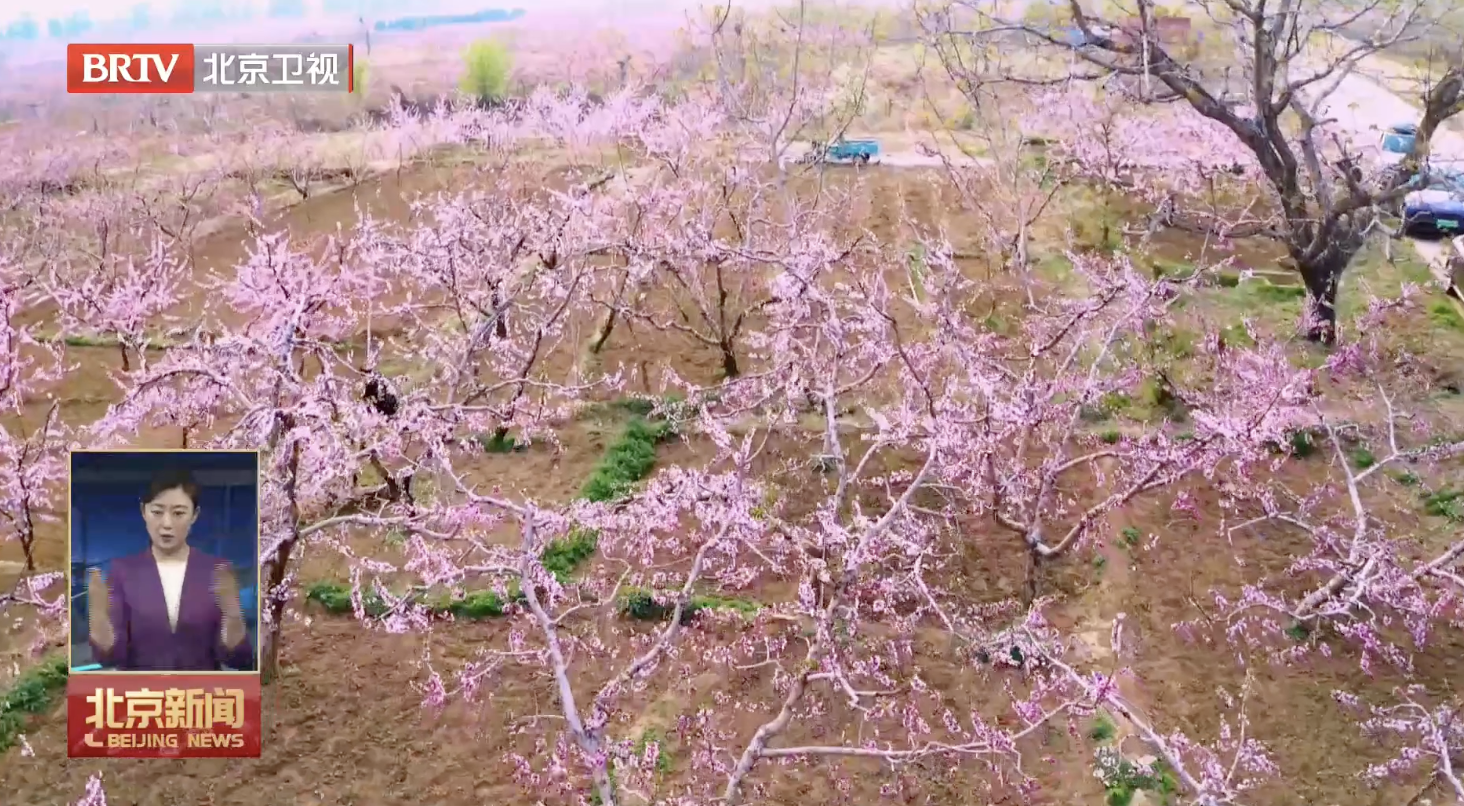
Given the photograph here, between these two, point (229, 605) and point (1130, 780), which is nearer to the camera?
point (229, 605)

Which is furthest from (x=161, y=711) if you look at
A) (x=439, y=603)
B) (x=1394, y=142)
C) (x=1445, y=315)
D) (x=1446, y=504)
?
(x=1394, y=142)

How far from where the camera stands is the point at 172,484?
402cm

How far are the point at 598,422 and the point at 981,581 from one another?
3.35 metres

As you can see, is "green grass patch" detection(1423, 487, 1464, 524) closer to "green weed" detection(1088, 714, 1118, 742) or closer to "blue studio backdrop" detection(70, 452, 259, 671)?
"green weed" detection(1088, 714, 1118, 742)

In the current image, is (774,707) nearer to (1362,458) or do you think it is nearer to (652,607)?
(652,607)

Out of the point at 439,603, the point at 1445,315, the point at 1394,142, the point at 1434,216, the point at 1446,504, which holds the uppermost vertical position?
the point at 1394,142

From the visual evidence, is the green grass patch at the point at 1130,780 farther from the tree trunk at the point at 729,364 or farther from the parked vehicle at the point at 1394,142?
the parked vehicle at the point at 1394,142

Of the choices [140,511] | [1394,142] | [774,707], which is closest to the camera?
[140,511]

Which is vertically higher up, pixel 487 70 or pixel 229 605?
pixel 487 70

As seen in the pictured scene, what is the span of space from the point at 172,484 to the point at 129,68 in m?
4.06

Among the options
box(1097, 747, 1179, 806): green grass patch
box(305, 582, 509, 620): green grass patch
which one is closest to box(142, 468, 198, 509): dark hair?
box(305, 582, 509, 620): green grass patch

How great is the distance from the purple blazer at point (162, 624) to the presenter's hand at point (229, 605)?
0.06ft

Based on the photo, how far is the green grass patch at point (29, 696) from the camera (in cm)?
538

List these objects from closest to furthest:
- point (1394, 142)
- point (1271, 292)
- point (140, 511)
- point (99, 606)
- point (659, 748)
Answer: point (140, 511), point (99, 606), point (659, 748), point (1271, 292), point (1394, 142)
